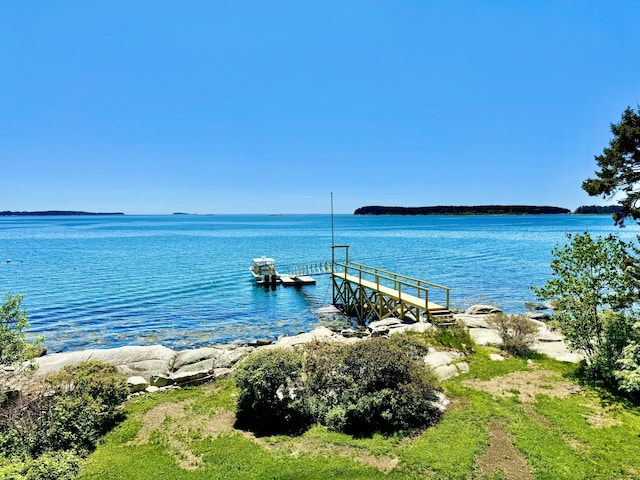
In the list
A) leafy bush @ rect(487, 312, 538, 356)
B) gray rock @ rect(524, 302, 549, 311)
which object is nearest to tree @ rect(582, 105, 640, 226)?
leafy bush @ rect(487, 312, 538, 356)

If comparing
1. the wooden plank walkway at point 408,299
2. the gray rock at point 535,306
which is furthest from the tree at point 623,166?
the gray rock at point 535,306

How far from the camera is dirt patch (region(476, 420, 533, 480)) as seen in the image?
6.45 m

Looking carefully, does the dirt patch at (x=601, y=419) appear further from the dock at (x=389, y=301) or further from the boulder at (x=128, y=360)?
the boulder at (x=128, y=360)

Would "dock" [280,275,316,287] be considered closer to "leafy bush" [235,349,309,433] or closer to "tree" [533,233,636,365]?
"tree" [533,233,636,365]

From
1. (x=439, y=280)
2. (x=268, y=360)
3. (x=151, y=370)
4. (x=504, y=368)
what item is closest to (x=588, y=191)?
(x=504, y=368)

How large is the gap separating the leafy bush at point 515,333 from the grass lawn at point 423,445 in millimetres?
3014

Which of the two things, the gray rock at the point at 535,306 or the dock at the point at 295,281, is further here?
the dock at the point at 295,281

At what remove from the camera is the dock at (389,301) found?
17875 mm

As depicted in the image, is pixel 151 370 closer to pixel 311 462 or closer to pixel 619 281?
pixel 311 462

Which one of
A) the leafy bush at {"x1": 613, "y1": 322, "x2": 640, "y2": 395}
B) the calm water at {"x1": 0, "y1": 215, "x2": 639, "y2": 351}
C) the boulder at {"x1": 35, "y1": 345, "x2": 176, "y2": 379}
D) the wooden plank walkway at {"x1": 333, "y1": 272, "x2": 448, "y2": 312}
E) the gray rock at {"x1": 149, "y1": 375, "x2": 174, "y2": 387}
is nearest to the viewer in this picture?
the leafy bush at {"x1": 613, "y1": 322, "x2": 640, "y2": 395}

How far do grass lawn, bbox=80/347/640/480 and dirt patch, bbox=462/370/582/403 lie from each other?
54 millimetres

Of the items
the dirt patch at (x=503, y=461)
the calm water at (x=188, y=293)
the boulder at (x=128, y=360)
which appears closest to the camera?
the dirt patch at (x=503, y=461)

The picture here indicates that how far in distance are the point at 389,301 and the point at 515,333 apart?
9.05 metres

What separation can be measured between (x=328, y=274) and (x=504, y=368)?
1104 inches
